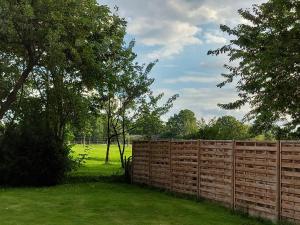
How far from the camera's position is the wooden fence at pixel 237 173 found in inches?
406

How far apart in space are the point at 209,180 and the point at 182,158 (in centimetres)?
198

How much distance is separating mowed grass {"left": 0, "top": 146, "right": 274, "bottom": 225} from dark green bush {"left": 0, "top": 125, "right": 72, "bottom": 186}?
45.6 inches

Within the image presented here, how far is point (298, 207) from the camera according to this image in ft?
32.3

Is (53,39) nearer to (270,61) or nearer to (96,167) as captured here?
(270,61)

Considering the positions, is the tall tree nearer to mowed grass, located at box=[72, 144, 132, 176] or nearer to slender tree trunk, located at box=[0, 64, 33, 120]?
slender tree trunk, located at box=[0, 64, 33, 120]

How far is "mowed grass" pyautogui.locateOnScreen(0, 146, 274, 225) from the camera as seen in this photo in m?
10.6

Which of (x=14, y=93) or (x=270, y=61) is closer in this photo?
(x=270, y=61)

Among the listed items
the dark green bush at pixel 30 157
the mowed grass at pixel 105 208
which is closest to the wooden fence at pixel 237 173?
the mowed grass at pixel 105 208

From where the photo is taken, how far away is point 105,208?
40.9ft

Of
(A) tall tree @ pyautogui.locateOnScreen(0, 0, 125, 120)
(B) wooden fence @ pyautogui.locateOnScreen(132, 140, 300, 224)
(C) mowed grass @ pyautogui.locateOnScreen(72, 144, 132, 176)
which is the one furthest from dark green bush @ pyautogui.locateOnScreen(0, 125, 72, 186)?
(B) wooden fence @ pyautogui.locateOnScreen(132, 140, 300, 224)

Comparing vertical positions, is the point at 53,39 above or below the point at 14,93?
above

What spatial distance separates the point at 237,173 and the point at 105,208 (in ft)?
11.7

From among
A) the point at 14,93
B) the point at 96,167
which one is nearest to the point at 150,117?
the point at 96,167

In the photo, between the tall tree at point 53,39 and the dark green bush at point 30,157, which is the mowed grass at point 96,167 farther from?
the tall tree at point 53,39
